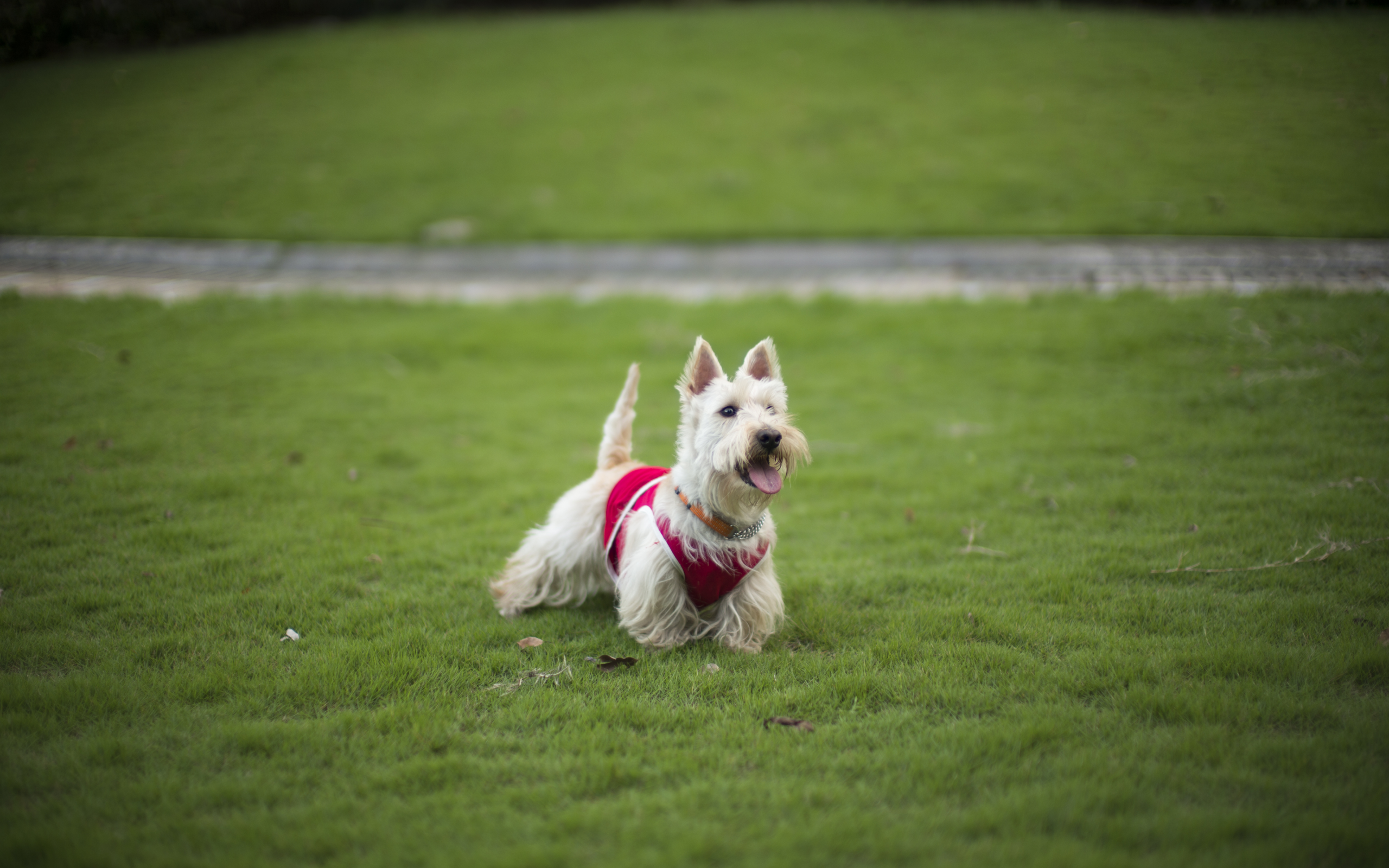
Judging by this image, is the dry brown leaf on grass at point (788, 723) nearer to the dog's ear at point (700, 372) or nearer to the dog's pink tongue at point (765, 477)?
the dog's pink tongue at point (765, 477)

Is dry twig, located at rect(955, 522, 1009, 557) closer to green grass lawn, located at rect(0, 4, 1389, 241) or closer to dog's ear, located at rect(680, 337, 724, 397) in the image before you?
dog's ear, located at rect(680, 337, 724, 397)

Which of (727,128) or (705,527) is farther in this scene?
(727,128)

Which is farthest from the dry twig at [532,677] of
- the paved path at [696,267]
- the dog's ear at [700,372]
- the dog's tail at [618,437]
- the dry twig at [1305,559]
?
the paved path at [696,267]

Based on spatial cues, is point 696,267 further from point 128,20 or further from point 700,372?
point 700,372

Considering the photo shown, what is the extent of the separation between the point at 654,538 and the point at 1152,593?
10.7ft

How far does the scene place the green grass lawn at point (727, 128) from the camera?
1070 centimetres

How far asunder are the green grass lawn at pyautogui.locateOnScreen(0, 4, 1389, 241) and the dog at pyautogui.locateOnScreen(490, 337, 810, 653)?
28.1 feet

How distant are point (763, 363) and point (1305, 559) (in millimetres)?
3903

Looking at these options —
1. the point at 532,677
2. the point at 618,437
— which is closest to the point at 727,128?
the point at 618,437

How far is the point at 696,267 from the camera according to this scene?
1485 centimetres

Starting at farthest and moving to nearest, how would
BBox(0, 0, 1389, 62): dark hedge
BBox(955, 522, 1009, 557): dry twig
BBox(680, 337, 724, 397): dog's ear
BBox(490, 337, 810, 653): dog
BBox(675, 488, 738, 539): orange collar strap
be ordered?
BBox(0, 0, 1389, 62): dark hedge → BBox(955, 522, 1009, 557): dry twig → BBox(680, 337, 724, 397): dog's ear → BBox(675, 488, 738, 539): orange collar strap → BBox(490, 337, 810, 653): dog

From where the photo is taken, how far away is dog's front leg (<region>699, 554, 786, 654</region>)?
4.82 metres

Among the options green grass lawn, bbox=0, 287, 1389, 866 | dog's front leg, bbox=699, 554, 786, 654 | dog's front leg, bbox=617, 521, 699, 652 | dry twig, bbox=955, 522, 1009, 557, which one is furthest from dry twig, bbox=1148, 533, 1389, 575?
dog's front leg, bbox=617, 521, 699, 652

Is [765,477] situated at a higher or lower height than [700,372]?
lower
